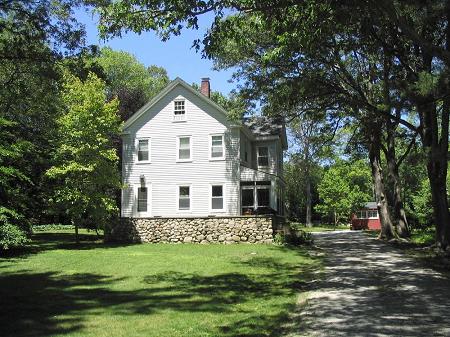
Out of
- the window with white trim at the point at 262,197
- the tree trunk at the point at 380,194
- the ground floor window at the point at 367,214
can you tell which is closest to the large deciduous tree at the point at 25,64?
the window with white trim at the point at 262,197

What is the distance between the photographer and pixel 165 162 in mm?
30578

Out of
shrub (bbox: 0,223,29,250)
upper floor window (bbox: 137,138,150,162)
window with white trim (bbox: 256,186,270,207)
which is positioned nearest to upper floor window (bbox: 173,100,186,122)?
upper floor window (bbox: 137,138,150,162)

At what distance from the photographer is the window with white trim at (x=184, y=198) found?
30062 mm

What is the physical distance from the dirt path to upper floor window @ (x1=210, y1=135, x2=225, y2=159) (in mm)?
14678

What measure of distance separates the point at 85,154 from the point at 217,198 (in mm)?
8085

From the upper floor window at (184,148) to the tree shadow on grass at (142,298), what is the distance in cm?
1597

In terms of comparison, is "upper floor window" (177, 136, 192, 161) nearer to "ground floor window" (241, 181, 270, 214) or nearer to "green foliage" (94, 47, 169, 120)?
"ground floor window" (241, 181, 270, 214)

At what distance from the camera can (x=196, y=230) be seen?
27359 mm

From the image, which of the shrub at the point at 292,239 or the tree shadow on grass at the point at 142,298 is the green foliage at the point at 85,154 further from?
the tree shadow on grass at the point at 142,298

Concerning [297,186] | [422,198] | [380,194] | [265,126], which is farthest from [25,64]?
[422,198]

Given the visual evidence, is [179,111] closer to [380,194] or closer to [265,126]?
[265,126]

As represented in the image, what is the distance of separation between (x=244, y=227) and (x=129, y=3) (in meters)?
18.2

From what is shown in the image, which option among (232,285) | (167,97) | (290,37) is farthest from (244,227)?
(290,37)

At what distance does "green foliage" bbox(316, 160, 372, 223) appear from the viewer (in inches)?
2311
